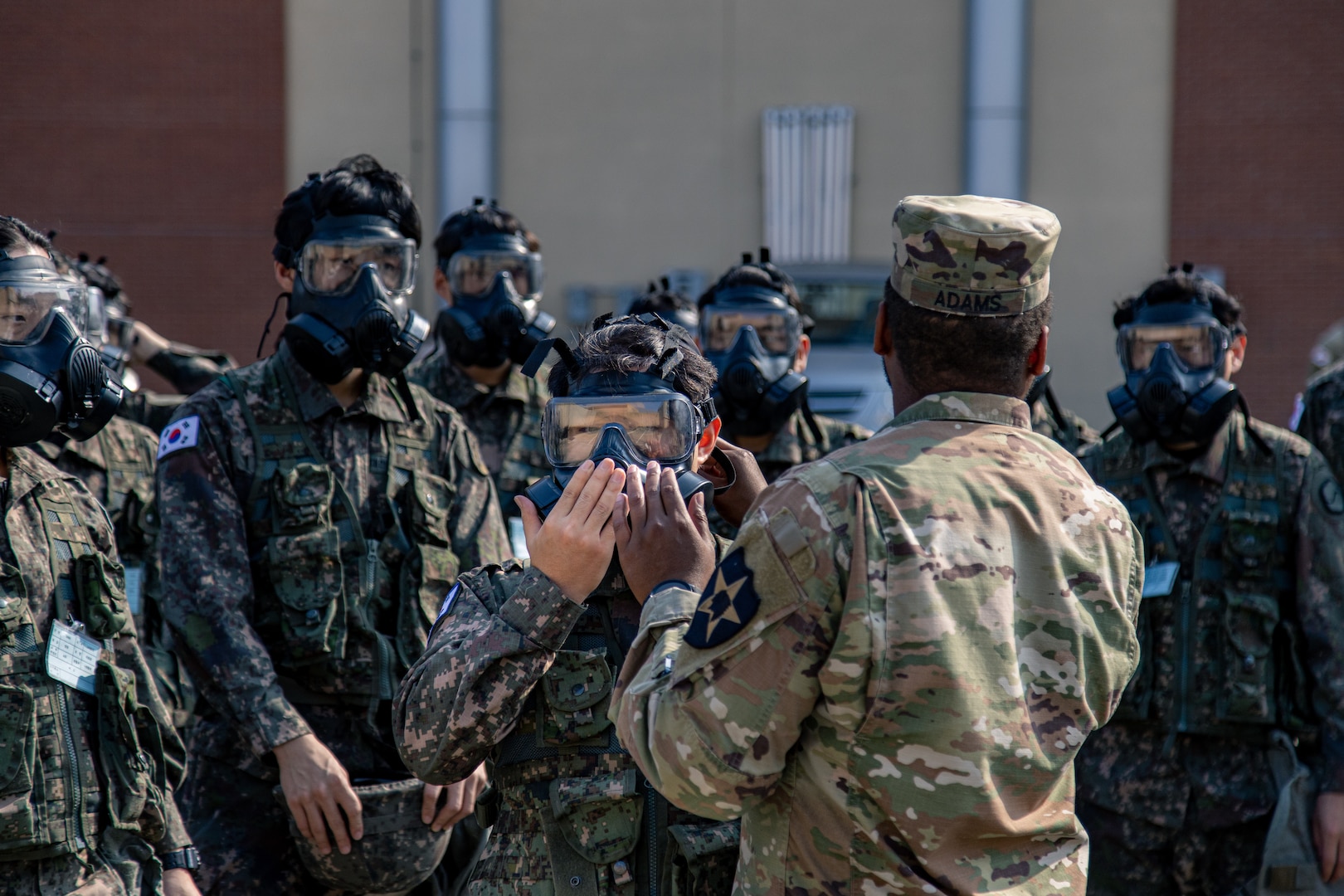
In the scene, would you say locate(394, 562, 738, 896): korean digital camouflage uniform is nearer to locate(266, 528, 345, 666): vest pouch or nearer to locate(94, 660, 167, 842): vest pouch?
locate(94, 660, 167, 842): vest pouch

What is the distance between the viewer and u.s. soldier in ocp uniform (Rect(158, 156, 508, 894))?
3.50 m

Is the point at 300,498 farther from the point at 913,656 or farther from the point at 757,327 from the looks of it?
the point at 757,327

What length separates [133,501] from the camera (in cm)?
547

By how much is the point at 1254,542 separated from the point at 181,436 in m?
3.24

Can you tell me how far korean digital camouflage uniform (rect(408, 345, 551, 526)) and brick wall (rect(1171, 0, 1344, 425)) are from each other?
10482 millimetres

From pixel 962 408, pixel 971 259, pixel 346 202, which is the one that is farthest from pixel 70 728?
pixel 971 259

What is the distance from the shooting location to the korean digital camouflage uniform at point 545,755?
259cm

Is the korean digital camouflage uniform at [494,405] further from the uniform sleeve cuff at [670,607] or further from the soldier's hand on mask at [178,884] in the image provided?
the uniform sleeve cuff at [670,607]

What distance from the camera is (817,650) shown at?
82.7 inches

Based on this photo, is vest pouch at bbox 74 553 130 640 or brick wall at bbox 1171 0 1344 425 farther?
brick wall at bbox 1171 0 1344 425

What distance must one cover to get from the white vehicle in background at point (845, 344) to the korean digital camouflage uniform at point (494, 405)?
3.45m

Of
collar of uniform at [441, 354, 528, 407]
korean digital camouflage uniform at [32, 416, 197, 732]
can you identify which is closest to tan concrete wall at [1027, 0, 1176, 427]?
collar of uniform at [441, 354, 528, 407]

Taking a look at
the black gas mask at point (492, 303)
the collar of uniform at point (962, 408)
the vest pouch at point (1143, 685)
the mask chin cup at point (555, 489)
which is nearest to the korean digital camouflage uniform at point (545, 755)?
the mask chin cup at point (555, 489)

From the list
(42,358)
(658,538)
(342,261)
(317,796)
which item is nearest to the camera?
(658,538)
